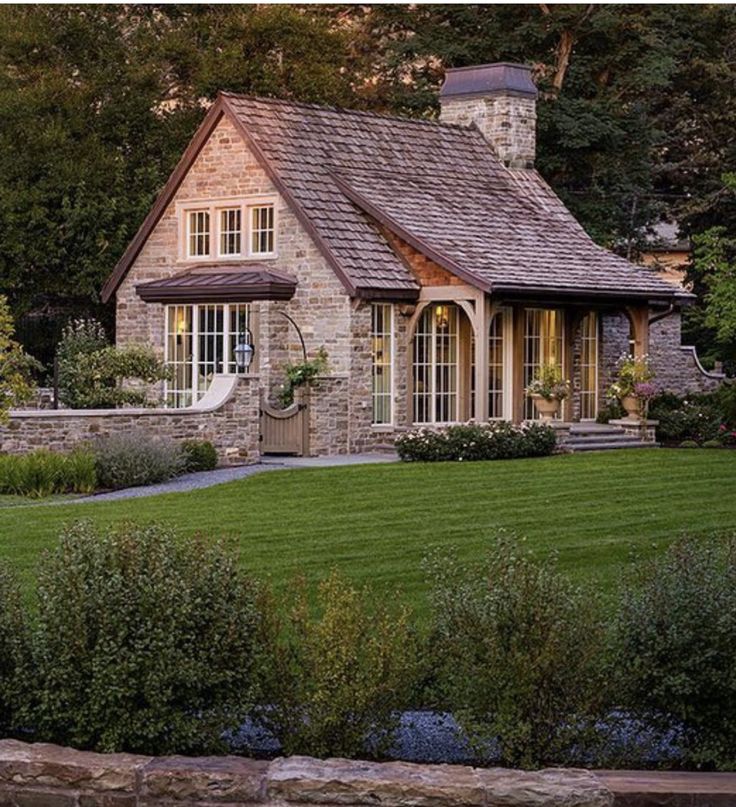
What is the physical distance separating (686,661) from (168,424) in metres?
16.3

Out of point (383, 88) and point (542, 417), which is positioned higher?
point (383, 88)

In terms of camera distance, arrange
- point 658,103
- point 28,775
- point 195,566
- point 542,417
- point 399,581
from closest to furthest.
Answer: point 28,775 → point 195,566 → point 399,581 → point 542,417 → point 658,103

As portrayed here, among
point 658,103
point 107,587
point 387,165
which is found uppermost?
point 658,103

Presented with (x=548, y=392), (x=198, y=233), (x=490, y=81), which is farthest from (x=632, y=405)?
(x=198, y=233)

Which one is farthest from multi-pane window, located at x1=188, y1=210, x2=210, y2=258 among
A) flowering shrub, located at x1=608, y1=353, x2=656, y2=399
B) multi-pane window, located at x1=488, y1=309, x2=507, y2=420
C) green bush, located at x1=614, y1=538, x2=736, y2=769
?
green bush, located at x1=614, y1=538, x2=736, y2=769

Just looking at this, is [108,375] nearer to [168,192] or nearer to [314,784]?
[168,192]

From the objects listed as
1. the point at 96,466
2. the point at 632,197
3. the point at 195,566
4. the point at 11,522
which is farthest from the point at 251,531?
the point at 632,197

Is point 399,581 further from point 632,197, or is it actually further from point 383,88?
point 383,88

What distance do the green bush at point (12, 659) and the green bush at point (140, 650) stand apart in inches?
2.9

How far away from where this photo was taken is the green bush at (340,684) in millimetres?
7766

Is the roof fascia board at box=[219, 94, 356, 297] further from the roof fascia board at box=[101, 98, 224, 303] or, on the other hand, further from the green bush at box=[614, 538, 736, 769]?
the green bush at box=[614, 538, 736, 769]

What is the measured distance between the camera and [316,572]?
43.5ft

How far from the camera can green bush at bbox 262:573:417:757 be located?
777 centimetres

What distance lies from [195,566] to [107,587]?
46cm
